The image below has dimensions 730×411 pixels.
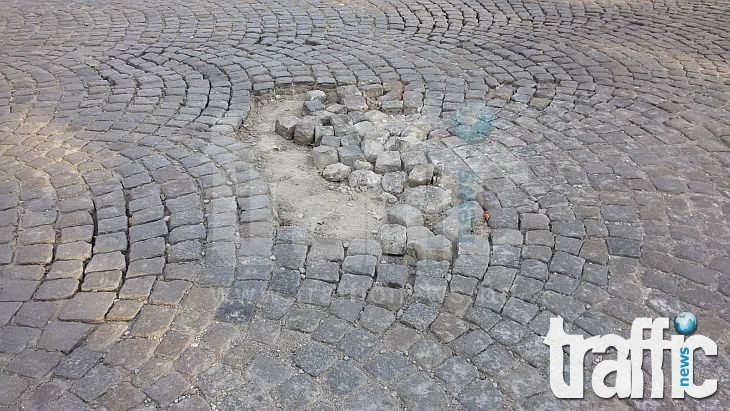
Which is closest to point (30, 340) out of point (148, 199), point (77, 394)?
point (77, 394)

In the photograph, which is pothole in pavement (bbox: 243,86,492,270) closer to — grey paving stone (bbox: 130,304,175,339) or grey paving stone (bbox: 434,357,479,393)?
grey paving stone (bbox: 434,357,479,393)

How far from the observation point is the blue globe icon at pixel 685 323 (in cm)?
326

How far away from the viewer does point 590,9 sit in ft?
28.7

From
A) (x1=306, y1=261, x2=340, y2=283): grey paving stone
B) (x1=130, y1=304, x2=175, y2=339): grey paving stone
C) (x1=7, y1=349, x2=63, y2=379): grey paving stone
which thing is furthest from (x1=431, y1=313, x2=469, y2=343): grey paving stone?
(x1=7, y1=349, x2=63, y2=379): grey paving stone

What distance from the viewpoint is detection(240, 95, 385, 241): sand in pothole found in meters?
4.21

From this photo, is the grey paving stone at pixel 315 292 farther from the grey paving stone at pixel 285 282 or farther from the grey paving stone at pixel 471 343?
the grey paving stone at pixel 471 343

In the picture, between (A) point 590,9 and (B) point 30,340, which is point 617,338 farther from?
(A) point 590,9

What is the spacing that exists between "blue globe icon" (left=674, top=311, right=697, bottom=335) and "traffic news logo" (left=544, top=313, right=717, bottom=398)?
0.01m

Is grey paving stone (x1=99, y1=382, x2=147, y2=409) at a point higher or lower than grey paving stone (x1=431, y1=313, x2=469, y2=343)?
lower

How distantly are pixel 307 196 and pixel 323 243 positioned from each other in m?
0.67

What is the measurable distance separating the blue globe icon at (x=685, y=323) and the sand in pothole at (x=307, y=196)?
195 centimetres

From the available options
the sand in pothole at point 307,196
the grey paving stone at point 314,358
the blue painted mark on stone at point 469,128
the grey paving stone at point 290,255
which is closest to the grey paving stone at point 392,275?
the sand in pothole at point 307,196

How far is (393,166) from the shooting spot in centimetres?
478

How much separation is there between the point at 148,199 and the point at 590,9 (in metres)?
7.23
